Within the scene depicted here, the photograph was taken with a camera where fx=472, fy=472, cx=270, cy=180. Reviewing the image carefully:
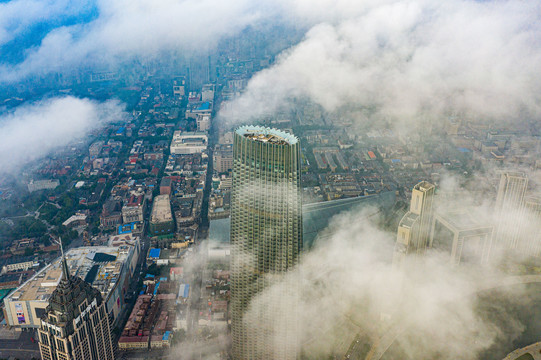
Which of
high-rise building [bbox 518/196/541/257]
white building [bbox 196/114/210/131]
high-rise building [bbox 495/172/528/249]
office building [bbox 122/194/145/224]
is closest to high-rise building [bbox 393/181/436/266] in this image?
high-rise building [bbox 495/172/528/249]

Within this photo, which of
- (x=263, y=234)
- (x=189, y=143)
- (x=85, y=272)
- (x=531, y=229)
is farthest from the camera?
(x=189, y=143)

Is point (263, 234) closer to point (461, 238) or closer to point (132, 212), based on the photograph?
point (461, 238)

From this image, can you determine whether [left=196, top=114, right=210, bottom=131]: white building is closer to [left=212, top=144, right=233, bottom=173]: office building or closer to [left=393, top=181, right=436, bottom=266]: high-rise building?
[left=212, top=144, right=233, bottom=173]: office building

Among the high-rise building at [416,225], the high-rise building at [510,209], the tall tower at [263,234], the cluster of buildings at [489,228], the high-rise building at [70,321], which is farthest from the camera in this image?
the high-rise building at [510,209]

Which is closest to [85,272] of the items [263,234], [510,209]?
[263,234]

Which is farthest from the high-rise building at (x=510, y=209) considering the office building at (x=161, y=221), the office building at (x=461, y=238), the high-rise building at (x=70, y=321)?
the high-rise building at (x=70, y=321)


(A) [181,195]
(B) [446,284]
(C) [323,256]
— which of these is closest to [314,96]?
(A) [181,195]

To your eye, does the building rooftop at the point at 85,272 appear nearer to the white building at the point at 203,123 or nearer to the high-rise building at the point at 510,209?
the high-rise building at the point at 510,209
